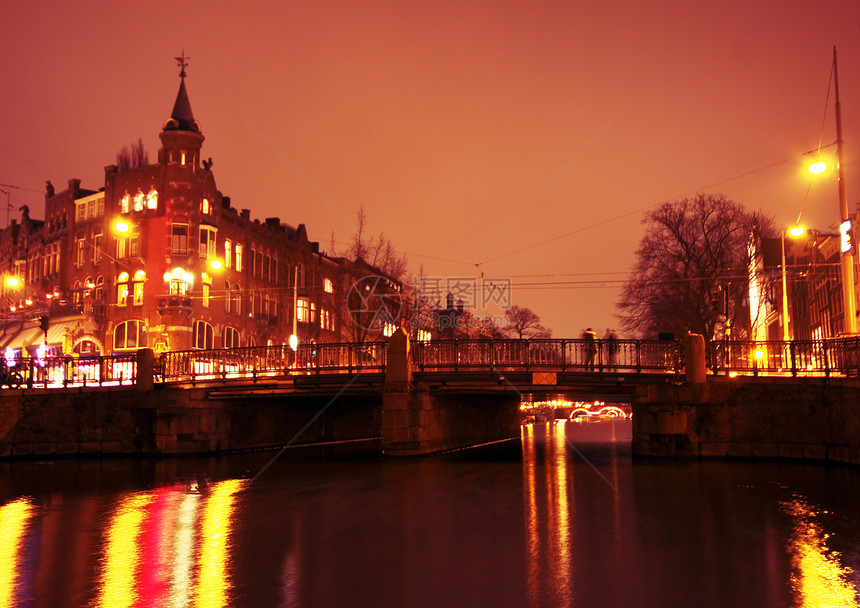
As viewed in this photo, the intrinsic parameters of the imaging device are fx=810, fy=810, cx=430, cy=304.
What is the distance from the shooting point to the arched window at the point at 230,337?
56281mm

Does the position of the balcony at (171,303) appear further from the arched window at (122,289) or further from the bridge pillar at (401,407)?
the bridge pillar at (401,407)

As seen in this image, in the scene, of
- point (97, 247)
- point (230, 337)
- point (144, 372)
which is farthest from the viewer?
point (230, 337)

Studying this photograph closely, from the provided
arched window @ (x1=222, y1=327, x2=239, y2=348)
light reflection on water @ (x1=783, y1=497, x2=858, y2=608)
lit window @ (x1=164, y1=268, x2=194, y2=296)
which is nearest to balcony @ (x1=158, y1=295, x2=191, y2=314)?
lit window @ (x1=164, y1=268, x2=194, y2=296)

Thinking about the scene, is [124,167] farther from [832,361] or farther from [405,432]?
[832,361]

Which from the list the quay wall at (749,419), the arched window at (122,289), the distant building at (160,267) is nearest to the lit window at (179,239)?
the distant building at (160,267)

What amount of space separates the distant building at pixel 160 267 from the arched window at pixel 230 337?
3.1 inches

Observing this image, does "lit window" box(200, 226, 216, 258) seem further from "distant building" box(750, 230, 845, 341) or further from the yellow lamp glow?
the yellow lamp glow

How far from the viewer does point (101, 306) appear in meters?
54.8

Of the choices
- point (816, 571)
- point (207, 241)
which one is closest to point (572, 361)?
point (816, 571)

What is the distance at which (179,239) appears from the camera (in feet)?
176

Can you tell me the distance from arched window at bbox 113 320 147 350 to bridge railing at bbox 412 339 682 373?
92.7ft

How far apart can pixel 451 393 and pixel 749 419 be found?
38.3 feet

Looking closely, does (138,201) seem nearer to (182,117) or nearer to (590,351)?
(182,117)

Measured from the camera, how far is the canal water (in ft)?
35.0
